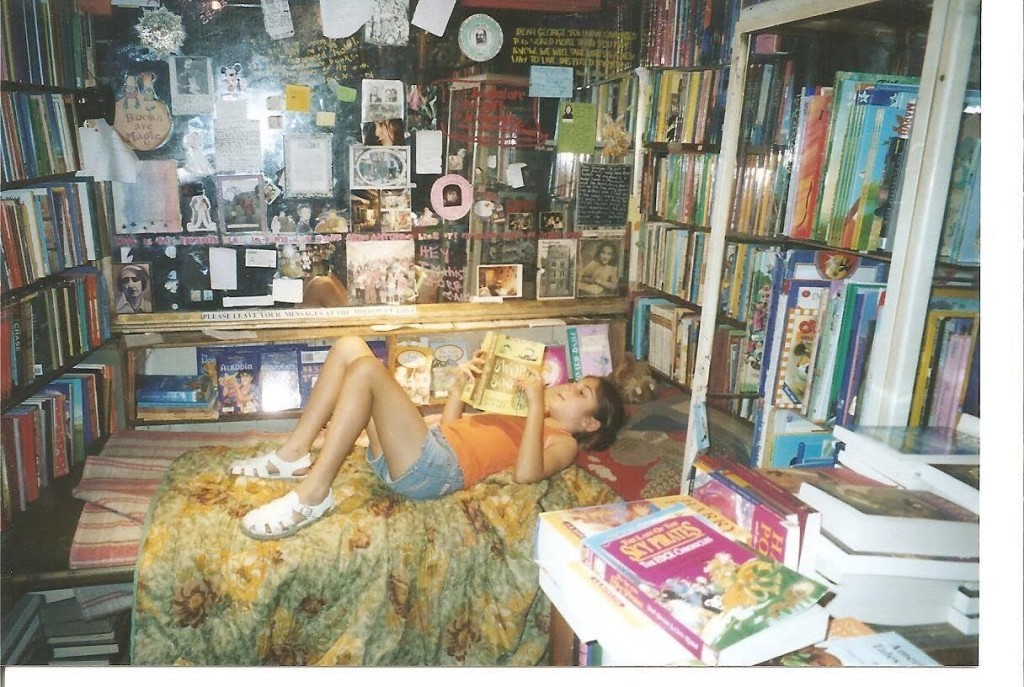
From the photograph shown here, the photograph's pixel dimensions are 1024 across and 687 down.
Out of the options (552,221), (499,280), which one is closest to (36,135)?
(499,280)

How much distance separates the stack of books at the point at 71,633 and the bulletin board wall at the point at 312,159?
2.95 feet

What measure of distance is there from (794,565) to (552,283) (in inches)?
52.9

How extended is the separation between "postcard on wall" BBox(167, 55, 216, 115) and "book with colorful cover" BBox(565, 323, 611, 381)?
1.35m

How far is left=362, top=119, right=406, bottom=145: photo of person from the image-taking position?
203cm

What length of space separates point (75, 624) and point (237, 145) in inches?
54.1

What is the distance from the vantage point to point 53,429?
70.8 inches

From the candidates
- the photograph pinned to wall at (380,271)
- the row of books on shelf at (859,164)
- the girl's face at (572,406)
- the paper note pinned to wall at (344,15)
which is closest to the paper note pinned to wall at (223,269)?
the photograph pinned to wall at (380,271)

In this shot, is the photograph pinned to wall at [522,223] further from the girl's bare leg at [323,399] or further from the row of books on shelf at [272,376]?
the girl's bare leg at [323,399]

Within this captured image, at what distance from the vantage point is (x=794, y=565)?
1201mm

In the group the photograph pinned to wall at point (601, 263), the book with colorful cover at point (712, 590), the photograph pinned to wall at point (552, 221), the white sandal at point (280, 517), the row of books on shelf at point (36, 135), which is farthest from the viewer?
the photograph pinned to wall at point (601, 263)

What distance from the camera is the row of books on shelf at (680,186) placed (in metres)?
2.15

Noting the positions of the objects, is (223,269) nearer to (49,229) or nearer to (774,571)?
(49,229)

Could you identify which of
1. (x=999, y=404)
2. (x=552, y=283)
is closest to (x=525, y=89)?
(x=552, y=283)

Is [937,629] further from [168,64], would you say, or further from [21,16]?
[21,16]
